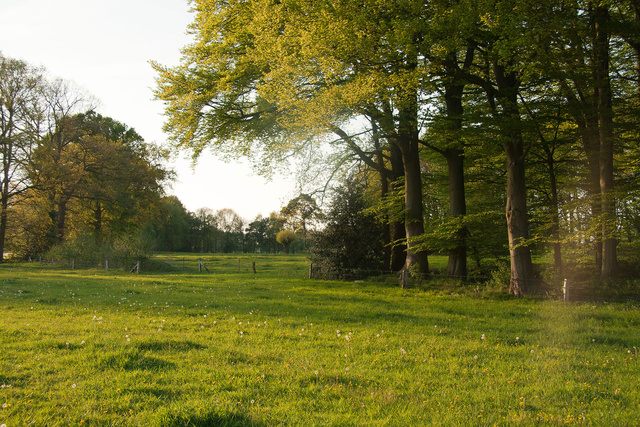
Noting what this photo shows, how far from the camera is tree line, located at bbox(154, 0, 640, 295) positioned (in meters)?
12.7

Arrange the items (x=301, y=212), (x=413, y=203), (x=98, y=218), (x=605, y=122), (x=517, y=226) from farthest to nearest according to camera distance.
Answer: (x=98, y=218)
(x=301, y=212)
(x=413, y=203)
(x=517, y=226)
(x=605, y=122)

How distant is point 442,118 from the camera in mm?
15328

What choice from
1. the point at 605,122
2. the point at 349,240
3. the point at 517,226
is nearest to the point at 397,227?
the point at 349,240

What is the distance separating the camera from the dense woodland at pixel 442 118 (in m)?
13.0

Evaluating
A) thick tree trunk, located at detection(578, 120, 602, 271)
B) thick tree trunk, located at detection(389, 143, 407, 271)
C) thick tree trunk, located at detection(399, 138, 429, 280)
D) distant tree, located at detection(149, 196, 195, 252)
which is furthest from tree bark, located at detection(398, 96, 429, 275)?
distant tree, located at detection(149, 196, 195, 252)

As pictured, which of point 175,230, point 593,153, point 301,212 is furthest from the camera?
point 175,230

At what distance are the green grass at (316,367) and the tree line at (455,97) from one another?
6.16 m

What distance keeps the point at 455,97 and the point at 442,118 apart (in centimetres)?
309

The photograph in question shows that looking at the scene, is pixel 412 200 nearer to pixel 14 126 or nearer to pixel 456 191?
pixel 456 191

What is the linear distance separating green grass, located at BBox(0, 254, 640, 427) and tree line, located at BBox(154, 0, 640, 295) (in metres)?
6.16

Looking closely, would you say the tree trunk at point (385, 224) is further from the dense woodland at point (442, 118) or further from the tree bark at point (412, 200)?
the tree bark at point (412, 200)

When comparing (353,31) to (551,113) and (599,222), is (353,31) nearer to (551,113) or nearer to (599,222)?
(551,113)

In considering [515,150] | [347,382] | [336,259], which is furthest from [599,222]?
[336,259]

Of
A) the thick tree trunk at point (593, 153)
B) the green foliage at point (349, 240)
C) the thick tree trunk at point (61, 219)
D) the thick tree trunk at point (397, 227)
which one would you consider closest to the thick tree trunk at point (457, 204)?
the thick tree trunk at point (397, 227)
